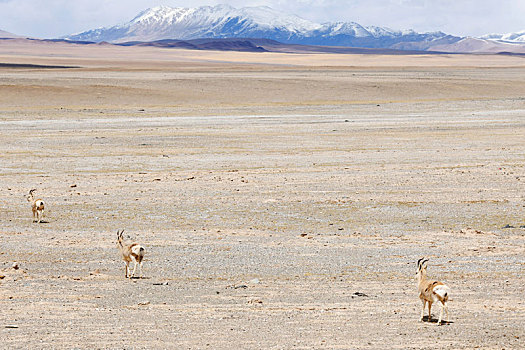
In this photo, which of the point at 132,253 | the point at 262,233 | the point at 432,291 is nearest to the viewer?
the point at 432,291

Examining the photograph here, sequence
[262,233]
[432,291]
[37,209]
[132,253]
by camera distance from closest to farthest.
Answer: [432,291], [132,253], [262,233], [37,209]

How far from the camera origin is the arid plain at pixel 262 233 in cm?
822

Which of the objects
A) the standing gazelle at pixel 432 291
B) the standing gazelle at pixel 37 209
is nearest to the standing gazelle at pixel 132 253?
the standing gazelle at pixel 432 291

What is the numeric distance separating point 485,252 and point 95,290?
5.97 meters

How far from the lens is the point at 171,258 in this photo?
1162 centimetres

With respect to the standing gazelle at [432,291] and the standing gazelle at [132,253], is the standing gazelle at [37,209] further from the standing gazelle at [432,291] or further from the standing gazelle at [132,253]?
the standing gazelle at [432,291]

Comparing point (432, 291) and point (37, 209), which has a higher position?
point (432, 291)

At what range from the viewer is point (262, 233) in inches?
535

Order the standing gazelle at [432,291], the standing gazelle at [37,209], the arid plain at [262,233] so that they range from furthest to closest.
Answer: the standing gazelle at [37,209] < the arid plain at [262,233] < the standing gazelle at [432,291]

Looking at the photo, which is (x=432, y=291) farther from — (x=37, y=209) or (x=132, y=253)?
(x=37, y=209)

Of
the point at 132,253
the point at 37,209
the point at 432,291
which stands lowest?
the point at 37,209

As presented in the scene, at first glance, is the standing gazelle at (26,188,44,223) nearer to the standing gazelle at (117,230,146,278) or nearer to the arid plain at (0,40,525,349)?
the arid plain at (0,40,525,349)

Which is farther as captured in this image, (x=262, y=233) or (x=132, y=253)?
(x=262, y=233)

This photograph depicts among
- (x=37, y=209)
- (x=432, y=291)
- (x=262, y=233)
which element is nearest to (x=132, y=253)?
(x=432, y=291)
